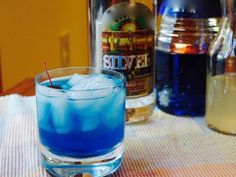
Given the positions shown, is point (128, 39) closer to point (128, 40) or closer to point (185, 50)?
point (128, 40)

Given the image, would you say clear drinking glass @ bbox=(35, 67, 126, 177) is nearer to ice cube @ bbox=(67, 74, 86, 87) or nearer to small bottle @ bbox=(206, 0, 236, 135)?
ice cube @ bbox=(67, 74, 86, 87)

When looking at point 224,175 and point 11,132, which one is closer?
point 224,175

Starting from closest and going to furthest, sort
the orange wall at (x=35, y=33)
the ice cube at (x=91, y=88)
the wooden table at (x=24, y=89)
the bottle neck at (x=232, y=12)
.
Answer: the ice cube at (x=91, y=88) → the bottle neck at (x=232, y=12) → the wooden table at (x=24, y=89) → the orange wall at (x=35, y=33)

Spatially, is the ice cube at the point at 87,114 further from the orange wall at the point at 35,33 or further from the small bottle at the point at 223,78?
the orange wall at the point at 35,33

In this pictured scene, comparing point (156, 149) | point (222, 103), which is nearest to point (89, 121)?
point (156, 149)

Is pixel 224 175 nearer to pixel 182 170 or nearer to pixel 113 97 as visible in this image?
pixel 182 170

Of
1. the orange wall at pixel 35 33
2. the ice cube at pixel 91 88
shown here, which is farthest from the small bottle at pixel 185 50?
the orange wall at pixel 35 33

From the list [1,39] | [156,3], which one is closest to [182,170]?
[156,3]
